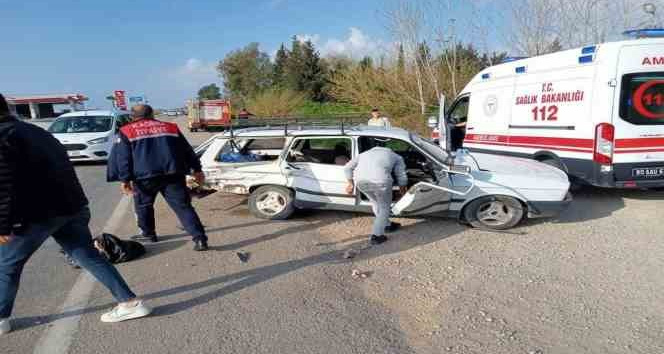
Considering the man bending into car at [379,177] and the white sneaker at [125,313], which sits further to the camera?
the man bending into car at [379,177]

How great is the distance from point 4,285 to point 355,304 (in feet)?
8.32

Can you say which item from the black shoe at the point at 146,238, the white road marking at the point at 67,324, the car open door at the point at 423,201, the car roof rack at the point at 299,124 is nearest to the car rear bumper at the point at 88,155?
the car roof rack at the point at 299,124

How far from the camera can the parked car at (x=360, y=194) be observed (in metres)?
4.56

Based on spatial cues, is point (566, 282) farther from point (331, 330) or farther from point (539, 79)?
point (539, 79)

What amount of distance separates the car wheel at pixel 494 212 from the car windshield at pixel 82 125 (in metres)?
10.3

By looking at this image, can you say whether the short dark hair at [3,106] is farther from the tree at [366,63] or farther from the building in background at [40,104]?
the building in background at [40,104]

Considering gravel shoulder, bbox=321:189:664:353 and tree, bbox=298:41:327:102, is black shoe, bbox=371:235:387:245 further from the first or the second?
tree, bbox=298:41:327:102

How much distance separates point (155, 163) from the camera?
12.3 ft

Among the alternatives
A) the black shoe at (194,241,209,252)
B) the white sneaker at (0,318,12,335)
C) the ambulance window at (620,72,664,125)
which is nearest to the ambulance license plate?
the ambulance window at (620,72,664,125)

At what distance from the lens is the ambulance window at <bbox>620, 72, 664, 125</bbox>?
5.09m

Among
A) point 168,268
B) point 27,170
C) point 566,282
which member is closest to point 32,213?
point 27,170

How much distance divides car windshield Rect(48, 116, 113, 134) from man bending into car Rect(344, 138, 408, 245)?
9.32m

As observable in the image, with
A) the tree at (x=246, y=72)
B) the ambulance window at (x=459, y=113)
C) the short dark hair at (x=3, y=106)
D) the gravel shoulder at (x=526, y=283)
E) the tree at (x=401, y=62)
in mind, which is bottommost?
the gravel shoulder at (x=526, y=283)

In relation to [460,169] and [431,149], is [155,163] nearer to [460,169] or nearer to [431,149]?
[431,149]
